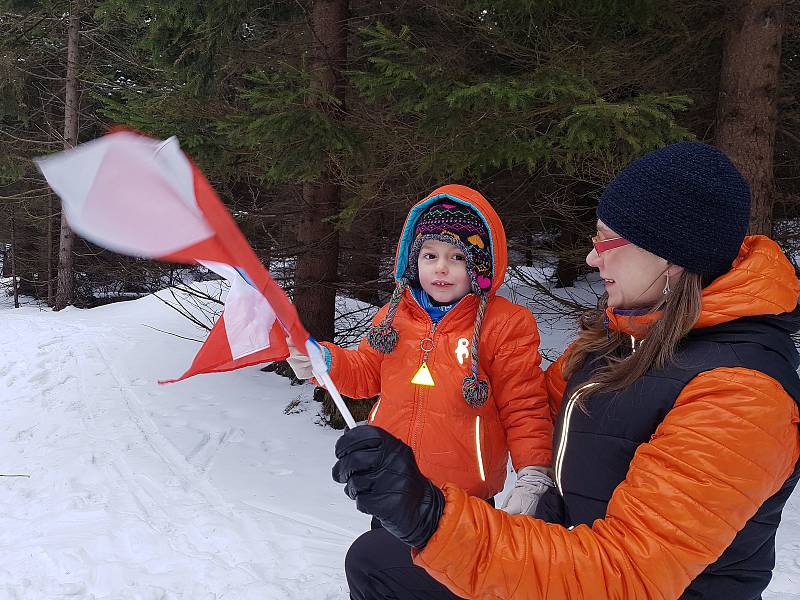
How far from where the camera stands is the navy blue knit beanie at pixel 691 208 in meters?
1.43

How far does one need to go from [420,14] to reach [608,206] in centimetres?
625

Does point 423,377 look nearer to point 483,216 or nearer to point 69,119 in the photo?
point 483,216

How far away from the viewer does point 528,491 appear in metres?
1.98

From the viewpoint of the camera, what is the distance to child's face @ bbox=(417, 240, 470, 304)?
2531 mm

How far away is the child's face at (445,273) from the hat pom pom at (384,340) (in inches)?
10.4

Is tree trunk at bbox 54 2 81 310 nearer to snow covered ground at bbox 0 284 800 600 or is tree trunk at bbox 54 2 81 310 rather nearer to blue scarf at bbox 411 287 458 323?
snow covered ground at bbox 0 284 800 600

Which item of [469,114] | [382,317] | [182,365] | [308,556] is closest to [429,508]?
[382,317]

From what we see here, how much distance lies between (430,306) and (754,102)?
3.99 m

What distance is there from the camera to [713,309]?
4.61 ft

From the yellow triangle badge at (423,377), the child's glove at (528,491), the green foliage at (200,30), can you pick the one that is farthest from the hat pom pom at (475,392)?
the green foliage at (200,30)

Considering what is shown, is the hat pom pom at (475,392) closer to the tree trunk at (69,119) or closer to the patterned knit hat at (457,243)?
the patterned knit hat at (457,243)

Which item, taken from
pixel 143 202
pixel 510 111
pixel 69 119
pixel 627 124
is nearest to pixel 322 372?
pixel 143 202

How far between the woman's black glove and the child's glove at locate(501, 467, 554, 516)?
2.52ft

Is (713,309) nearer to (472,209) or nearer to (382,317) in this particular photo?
(472,209)
